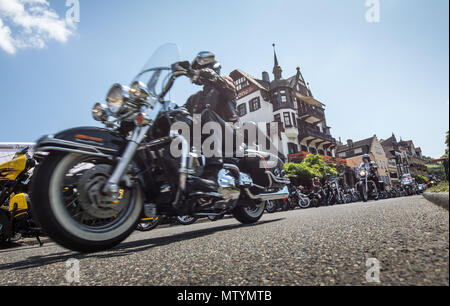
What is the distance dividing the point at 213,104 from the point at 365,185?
9056mm

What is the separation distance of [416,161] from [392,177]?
17.6 metres

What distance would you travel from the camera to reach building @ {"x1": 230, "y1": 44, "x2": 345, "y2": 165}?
31062 millimetres

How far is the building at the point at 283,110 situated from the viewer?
1223 inches

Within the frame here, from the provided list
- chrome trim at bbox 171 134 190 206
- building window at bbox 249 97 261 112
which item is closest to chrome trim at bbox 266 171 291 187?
chrome trim at bbox 171 134 190 206

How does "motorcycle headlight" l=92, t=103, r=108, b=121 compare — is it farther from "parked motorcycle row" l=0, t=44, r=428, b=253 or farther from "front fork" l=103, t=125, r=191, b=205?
"front fork" l=103, t=125, r=191, b=205

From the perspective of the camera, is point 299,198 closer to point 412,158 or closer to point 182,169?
point 182,169

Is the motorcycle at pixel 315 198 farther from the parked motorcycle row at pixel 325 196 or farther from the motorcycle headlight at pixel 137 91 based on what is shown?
the motorcycle headlight at pixel 137 91

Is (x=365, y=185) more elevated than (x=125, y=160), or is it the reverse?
(x=365, y=185)

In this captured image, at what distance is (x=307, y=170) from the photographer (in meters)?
23.0

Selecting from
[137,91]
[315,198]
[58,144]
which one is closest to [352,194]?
[315,198]

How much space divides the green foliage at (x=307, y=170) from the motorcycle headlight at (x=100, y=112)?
21.0m

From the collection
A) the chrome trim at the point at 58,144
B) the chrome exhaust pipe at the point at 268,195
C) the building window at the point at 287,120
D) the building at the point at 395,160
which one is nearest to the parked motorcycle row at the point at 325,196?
the chrome exhaust pipe at the point at 268,195

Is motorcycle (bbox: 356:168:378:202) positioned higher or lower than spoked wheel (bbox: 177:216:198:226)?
higher
